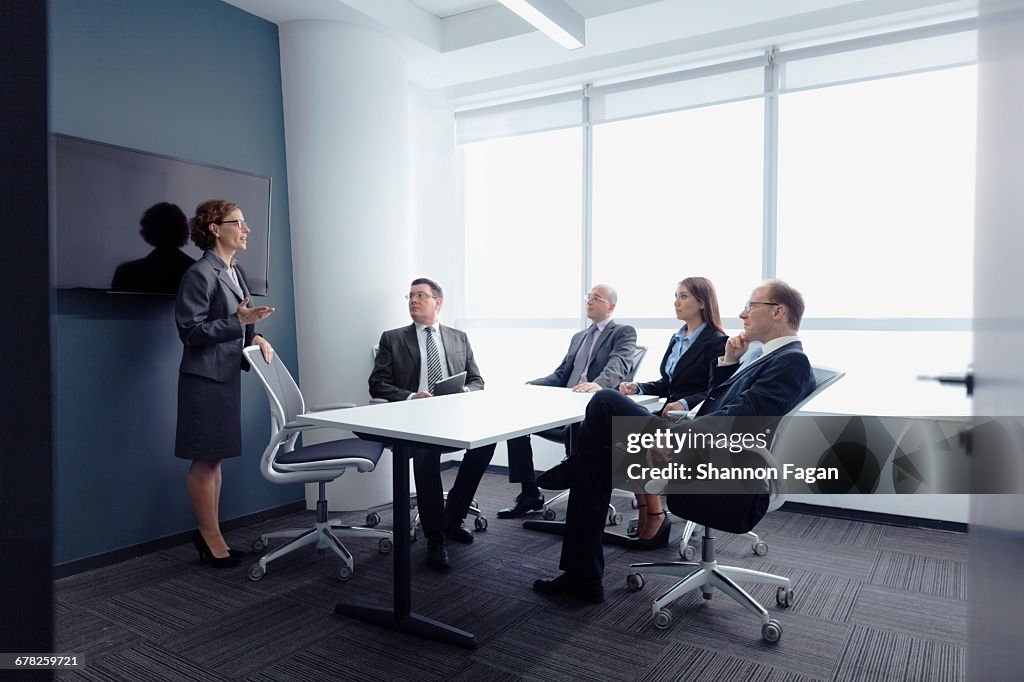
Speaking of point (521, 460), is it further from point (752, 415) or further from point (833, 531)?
point (752, 415)

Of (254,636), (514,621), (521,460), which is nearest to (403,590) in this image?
(514,621)

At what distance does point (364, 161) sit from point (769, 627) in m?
3.40

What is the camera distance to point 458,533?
3.52m

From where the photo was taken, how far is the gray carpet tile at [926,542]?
3365 mm

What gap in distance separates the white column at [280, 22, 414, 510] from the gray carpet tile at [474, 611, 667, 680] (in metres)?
2.01

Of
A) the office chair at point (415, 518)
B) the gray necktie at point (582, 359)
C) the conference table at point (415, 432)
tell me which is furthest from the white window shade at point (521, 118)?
the conference table at point (415, 432)

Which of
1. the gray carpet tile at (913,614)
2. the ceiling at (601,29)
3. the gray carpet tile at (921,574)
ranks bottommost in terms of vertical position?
the gray carpet tile at (921,574)

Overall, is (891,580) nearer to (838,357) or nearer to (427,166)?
(838,357)

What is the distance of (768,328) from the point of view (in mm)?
2625

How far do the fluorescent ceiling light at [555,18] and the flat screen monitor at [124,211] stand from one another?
186 cm

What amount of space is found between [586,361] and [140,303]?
8.22 feet

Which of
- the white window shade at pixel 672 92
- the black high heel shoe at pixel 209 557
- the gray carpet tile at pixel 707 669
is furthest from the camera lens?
the white window shade at pixel 672 92

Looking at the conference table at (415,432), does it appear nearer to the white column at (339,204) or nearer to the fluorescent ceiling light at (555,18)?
the white column at (339,204)

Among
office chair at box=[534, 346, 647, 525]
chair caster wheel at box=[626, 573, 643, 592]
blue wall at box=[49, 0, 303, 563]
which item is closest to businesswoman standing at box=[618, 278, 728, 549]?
office chair at box=[534, 346, 647, 525]
